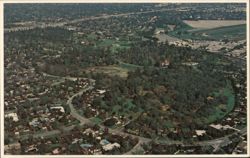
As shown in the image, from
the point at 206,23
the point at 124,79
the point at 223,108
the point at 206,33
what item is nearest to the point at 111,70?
the point at 124,79

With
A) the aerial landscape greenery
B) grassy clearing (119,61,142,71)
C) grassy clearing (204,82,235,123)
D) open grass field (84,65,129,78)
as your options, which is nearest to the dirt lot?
the aerial landscape greenery

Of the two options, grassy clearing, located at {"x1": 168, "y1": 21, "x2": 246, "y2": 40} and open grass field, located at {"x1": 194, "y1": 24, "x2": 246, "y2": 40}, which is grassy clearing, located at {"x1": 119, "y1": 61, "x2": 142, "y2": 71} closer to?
open grass field, located at {"x1": 194, "y1": 24, "x2": 246, "y2": 40}

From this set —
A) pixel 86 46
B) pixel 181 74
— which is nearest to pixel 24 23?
pixel 86 46

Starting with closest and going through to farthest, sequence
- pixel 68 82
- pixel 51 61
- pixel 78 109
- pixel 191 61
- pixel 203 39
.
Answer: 1. pixel 78 109
2. pixel 68 82
3. pixel 51 61
4. pixel 191 61
5. pixel 203 39

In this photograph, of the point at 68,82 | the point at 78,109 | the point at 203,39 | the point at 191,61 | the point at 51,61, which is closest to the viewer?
the point at 78,109

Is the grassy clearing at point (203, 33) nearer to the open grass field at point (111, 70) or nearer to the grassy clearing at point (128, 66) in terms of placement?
the grassy clearing at point (128, 66)

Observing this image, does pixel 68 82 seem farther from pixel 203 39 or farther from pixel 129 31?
pixel 203 39

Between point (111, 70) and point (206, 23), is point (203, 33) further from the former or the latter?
point (111, 70)

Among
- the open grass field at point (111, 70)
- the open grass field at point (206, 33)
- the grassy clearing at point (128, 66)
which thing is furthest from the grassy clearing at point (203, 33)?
the open grass field at point (111, 70)
